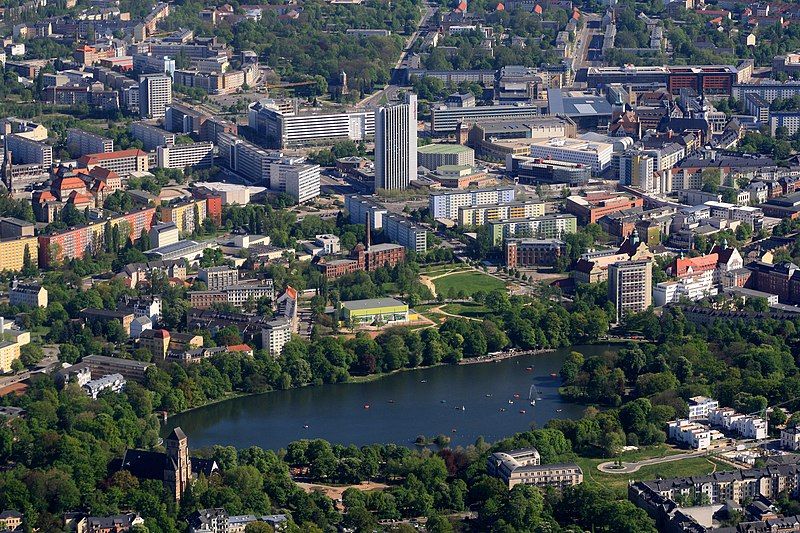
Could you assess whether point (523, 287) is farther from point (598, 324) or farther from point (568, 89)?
point (568, 89)

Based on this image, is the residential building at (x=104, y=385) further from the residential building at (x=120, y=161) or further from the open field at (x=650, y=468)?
the residential building at (x=120, y=161)

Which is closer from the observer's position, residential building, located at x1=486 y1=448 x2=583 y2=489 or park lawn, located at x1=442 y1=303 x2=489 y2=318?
residential building, located at x1=486 y1=448 x2=583 y2=489

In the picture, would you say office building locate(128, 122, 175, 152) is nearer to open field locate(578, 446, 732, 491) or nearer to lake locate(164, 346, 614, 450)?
lake locate(164, 346, 614, 450)

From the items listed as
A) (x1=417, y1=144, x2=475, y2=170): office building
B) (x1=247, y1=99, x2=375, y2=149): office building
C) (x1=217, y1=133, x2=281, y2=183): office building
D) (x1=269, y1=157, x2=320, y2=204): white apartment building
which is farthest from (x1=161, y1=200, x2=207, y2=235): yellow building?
(x1=247, y1=99, x2=375, y2=149): office building

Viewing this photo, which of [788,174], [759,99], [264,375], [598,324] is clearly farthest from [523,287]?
[759,99]

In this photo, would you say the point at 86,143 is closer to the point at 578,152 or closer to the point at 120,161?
the point at 120,161
